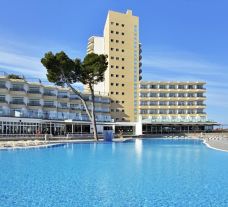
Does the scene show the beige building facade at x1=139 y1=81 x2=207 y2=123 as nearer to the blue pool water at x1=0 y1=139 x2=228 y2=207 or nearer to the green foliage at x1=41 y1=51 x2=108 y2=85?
the green foliage at x1=41 y1=51 x2=108 y2=85

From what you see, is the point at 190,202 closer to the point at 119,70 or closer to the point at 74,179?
the point at 74,179

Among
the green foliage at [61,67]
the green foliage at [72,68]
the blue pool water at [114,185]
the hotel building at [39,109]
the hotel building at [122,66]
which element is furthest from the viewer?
the hotel building at [122,66]

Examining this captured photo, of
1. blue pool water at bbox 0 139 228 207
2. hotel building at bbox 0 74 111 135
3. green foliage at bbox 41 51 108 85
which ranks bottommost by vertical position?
blue pool water at bbox 0 139 228 207

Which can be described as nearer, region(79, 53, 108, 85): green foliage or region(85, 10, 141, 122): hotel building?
region(79, 53, 108, 85): green foliage

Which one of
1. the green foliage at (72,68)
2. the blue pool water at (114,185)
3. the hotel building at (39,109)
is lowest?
the blue pool water at (114,185)

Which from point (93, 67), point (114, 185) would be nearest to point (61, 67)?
point (93, 67)

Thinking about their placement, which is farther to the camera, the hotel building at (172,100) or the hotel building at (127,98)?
the hotel building at (172,100)

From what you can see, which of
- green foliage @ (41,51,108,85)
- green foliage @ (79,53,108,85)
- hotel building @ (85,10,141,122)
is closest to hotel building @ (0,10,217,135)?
hotel building @ (85,10,141,122)

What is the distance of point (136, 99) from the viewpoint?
83688 mm

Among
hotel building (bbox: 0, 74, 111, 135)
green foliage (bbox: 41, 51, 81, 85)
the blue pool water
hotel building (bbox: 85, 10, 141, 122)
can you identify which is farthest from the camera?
hotel building (bbox: 85, 10, 141, 122)

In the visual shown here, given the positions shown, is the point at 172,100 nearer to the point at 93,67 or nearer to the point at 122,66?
the point at 122,66

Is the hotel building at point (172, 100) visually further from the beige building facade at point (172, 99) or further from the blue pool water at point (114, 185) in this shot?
the blue pool water at point (114, 185)

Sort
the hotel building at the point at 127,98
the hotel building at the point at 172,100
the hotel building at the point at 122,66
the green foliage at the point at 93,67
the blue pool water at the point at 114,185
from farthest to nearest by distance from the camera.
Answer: the hotel building at the point at 172,100
the hotel building at the point at 122,66
the hotel building at the point at 127,98
the green foliage at the point at 93,67
the blue pool water at the point at 114,185

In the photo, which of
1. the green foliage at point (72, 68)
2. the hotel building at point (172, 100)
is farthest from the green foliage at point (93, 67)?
the hotel building at point (172, 100)
